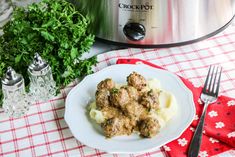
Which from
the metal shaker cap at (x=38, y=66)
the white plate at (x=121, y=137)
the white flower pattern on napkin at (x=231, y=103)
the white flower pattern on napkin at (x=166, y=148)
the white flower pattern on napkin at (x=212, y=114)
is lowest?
the white flower pattern on napkin at (x=166, y=148)

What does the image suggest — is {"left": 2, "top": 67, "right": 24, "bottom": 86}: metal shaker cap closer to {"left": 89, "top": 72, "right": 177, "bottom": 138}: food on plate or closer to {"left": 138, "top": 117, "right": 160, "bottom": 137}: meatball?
{"left": 89, "top": 72, "right": 177, "bottom": 138}: food on plate

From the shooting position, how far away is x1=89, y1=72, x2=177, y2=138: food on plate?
99 centimetres

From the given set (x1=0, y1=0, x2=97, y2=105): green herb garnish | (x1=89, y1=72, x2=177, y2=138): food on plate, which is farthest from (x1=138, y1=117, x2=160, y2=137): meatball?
(x1=0, y1=0, x2=97, y2=105): green herb garnish

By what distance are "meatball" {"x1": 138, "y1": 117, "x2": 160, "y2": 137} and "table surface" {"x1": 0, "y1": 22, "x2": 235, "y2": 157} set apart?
1.9 inches

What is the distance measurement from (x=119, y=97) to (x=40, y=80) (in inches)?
8.5

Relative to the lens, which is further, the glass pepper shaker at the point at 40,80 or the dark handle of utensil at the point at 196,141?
the glass pepper shaker at the point at 40,80

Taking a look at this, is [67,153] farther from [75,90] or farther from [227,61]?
[227,61]

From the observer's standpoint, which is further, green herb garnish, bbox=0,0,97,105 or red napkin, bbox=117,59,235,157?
green herb garnish, bbox=0,0,97,105

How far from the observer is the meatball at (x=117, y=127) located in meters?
0.99

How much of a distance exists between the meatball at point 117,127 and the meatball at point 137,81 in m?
0.08

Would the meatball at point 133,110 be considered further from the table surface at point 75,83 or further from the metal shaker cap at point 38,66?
the metal shaker cap at point 38,66

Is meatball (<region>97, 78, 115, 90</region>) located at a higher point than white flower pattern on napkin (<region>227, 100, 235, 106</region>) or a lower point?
higher

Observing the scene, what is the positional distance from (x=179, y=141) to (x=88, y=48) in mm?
327

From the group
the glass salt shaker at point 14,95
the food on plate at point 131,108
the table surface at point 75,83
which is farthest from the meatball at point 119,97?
the glass salt shaker at point 14,95
